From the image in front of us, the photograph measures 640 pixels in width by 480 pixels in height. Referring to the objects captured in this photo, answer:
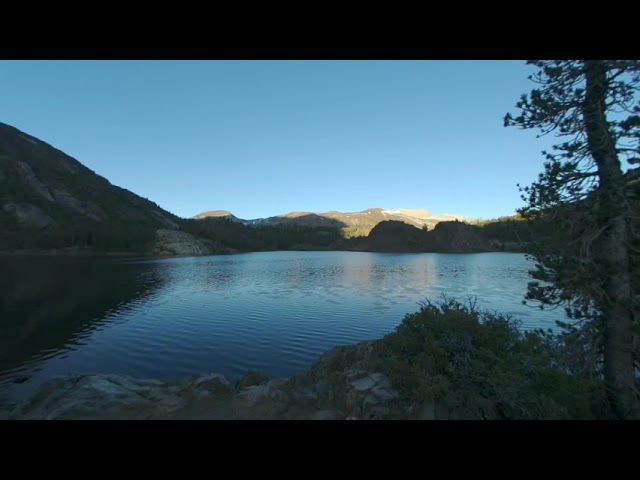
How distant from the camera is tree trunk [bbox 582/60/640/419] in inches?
273

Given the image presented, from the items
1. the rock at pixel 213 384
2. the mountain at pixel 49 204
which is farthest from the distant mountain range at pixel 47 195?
the rock at pixel 213 384

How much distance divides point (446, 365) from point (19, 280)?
5969cm

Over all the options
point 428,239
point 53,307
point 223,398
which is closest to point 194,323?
point 223,398

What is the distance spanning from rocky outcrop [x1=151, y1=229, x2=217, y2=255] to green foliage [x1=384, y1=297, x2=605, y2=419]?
134617mm

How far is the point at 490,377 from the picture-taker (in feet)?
21.9

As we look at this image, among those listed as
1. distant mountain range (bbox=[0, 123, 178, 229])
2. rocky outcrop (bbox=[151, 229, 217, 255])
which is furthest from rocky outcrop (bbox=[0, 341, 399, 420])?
distant mountain range (bbox=[0, 123, 178, 229])

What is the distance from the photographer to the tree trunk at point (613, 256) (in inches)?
273

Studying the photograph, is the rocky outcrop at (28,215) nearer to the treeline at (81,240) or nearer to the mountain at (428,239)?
the treeline at (81,240)

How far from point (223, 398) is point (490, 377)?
781cm

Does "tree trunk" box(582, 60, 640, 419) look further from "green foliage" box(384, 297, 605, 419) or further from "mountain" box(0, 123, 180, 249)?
"mountain" box(0, 123, 180, 249)

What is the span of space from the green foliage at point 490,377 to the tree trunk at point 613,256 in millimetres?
557

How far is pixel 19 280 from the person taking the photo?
44.0 metres
